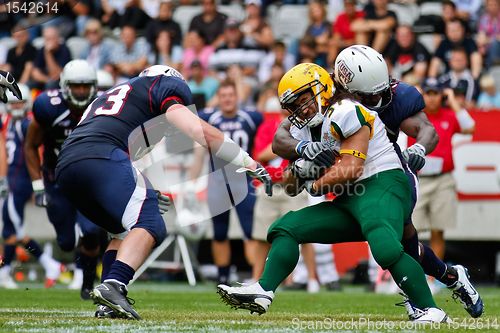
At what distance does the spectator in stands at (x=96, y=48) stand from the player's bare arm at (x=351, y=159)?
30.7 ft

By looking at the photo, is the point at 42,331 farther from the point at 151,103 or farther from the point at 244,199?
the point at 244,199

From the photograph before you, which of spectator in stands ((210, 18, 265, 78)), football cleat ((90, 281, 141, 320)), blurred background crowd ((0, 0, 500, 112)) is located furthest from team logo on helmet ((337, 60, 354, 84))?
spectator in stands ((210, 18, 265, 78))

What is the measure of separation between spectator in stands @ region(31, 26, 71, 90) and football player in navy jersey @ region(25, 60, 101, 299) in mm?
5575

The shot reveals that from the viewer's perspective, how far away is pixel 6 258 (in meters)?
11.1

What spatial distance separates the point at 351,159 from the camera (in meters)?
5.71

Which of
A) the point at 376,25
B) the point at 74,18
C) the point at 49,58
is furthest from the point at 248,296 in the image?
the point at 74,18

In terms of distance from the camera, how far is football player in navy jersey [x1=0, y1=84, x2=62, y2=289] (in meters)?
11.0

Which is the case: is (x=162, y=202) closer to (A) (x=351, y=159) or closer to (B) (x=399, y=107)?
(A) (x=351, y=159)

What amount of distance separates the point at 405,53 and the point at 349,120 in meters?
7.76

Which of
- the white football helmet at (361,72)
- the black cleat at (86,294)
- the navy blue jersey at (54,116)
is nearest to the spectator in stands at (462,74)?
the navy blue jersey at (54,116)

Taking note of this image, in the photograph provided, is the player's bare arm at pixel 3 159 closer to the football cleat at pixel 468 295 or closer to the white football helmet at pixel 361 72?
the white football helmet at pixel 361 72

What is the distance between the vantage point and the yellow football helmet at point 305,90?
594cm

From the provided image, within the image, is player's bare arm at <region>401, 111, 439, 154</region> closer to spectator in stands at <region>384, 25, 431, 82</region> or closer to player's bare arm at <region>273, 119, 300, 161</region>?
player's bare arm at <region>273, 119, 300, 161</region>

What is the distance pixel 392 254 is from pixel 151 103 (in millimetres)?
1583
